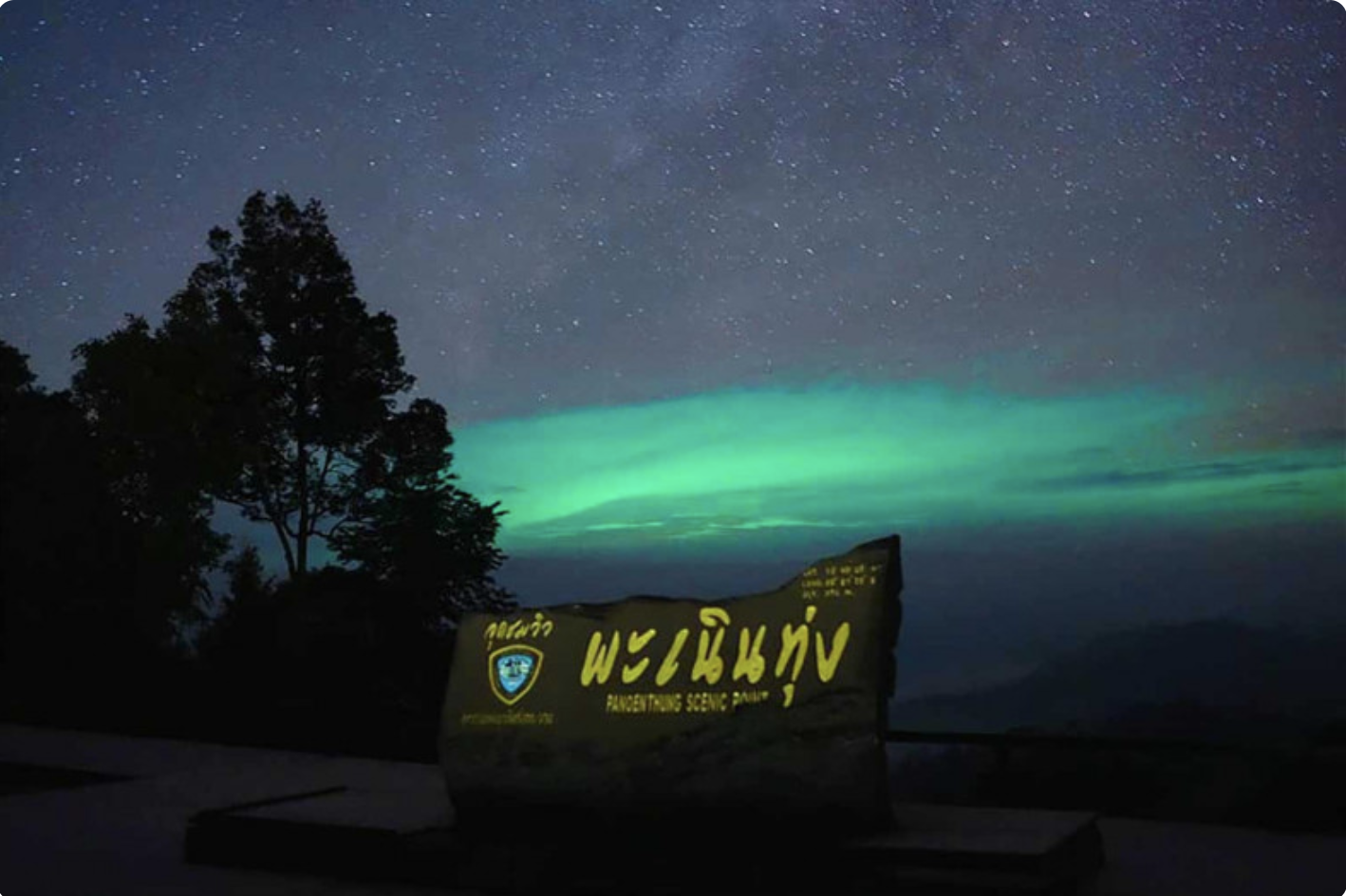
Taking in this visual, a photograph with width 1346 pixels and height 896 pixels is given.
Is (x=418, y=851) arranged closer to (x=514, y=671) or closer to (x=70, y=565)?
(x=514, y=671)

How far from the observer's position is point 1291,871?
8.24 m

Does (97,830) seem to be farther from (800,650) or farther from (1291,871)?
(1291,871)

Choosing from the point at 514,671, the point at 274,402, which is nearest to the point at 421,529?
the point at 274,402

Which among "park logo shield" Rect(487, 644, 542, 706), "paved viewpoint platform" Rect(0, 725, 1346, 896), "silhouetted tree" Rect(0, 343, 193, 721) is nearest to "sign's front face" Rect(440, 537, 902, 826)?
"park logo shield" Rect(487, 644, 542, 706)

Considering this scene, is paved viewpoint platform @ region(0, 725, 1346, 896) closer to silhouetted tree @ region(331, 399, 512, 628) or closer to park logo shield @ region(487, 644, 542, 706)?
park logo shield @ region(487, 644, 542, 706)

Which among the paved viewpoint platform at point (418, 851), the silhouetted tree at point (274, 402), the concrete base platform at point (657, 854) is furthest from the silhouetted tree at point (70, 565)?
the concrete base platform at point (657, 854)

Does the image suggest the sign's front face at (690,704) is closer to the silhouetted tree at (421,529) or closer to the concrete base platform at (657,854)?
the concrete base platform at (657,854)

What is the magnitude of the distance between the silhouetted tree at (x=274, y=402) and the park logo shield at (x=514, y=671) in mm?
16418

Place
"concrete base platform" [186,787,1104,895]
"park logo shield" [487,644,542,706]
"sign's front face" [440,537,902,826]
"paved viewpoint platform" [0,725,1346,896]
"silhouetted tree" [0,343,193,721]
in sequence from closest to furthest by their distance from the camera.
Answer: "concrete base platform" [186,787,1104,895]
"paved viewpoint platform" [0,725,1346,896]
"sign's front face" [440,537,902,826]
"park logo shield" [487,644,542,706]
"silhouetted tree" [0,343,193,721]

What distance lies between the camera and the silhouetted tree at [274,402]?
26.5 metres

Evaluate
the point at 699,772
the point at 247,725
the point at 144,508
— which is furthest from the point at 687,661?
the point at 144,508

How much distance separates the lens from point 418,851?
8.60 metres

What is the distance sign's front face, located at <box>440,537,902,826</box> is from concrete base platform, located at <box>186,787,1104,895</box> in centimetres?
22

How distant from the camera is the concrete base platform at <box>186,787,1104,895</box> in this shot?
7.28m
